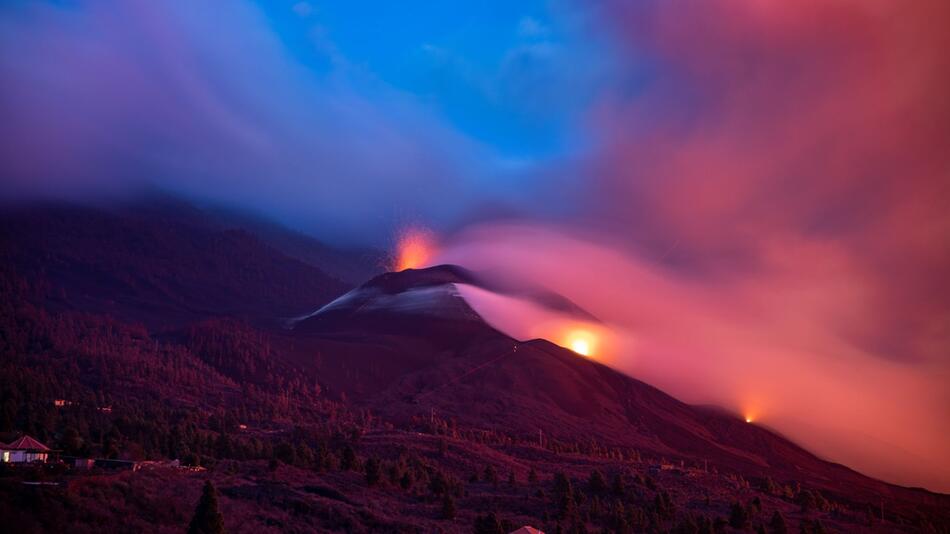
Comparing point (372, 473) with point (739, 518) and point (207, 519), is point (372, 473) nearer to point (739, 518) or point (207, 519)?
point (207, 519)

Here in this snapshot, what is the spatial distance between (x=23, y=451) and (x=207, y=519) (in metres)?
23.8

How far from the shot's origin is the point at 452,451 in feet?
372

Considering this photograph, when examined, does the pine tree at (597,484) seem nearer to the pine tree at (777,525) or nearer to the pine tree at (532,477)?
the pine tree at (532,477)

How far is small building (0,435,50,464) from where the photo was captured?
7350 cm

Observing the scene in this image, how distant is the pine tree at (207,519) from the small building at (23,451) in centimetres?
2150

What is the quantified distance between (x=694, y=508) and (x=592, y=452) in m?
41.3

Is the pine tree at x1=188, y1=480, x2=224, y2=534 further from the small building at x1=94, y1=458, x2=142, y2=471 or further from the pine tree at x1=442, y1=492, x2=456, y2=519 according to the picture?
the pine tree at x1=442, y1=492, x2=456, y2=519

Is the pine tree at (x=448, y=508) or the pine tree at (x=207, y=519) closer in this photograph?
the pine tree at (x=207, y=519)

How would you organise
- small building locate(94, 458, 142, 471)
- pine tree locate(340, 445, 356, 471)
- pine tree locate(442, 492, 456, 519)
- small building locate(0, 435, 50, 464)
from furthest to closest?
pine tree locate(340, 445, 356, 471)
pine tree locate(442, 492, 456, 519)
small building locate(94, 458, 142, 471)
small building locate(0, 435, 50, 464)

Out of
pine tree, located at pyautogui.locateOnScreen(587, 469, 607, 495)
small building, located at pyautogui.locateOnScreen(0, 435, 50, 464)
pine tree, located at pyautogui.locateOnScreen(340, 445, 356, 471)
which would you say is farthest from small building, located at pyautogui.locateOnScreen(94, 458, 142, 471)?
pine tree, located at pyautogui.locateOnScreen(587, 469, 607, 495)

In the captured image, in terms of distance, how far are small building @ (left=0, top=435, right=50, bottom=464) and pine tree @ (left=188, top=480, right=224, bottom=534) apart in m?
21.5

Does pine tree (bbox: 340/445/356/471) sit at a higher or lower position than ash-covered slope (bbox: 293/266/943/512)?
lower

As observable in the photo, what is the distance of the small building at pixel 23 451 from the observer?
2894 inches

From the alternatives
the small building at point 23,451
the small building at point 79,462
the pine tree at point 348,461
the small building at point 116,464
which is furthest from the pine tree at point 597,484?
the small building at point 23,451
